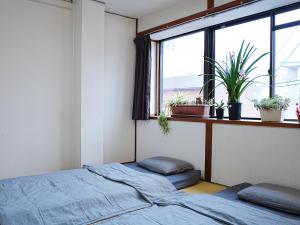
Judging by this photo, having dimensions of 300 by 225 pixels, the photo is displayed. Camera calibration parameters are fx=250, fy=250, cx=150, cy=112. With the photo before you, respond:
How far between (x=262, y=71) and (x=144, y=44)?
5.48 ft

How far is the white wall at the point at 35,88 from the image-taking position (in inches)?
110

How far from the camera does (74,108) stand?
3250 millimetres

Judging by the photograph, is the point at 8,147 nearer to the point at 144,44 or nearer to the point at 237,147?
the point at 144,44

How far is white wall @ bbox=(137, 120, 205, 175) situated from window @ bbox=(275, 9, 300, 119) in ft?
2.93

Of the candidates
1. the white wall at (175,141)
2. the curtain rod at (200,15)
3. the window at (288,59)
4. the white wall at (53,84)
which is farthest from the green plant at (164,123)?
the window at (288,59)

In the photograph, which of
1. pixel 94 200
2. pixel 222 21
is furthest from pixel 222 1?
pixel 94 200

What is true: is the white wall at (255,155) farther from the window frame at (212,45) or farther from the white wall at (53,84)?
the white wall at (53,84)

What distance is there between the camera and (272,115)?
2283 millimetres

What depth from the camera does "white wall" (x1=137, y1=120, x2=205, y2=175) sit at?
9.38 feet

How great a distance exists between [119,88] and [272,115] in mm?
2099

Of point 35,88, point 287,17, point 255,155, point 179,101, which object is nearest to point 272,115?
point 255,155

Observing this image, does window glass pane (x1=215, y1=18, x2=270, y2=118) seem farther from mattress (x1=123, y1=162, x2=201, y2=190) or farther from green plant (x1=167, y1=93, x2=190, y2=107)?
mattress (x1=123, y1=162, x2=201, y2=190)

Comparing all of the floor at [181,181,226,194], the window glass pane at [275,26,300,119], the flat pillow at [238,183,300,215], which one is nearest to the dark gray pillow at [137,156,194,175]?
the floor at [181,181,226,194]

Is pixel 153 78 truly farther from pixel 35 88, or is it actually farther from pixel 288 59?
pixel 288 59
